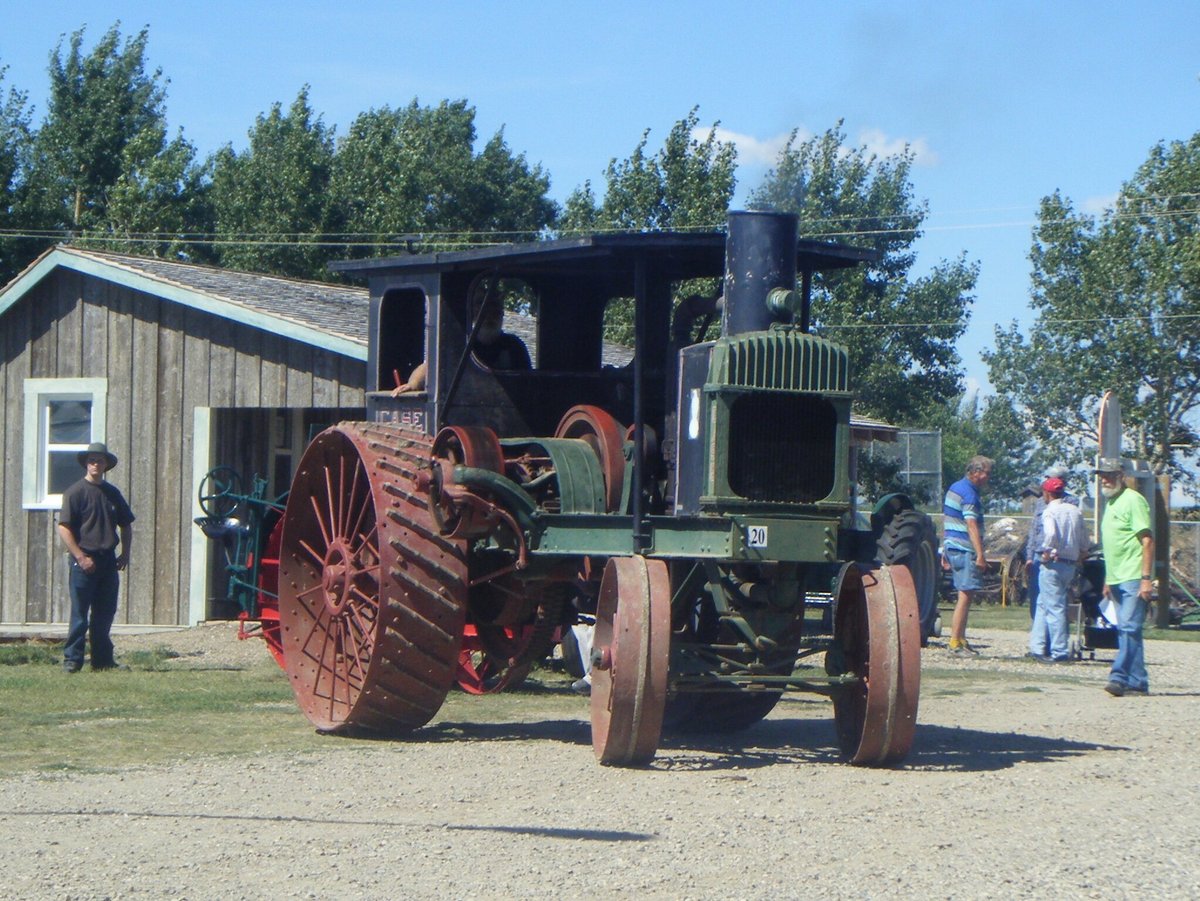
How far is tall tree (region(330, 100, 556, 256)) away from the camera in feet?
134

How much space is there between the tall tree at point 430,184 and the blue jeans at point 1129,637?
27.1 meters

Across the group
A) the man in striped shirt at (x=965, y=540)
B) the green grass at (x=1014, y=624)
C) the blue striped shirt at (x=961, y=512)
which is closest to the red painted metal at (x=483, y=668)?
the man in striped shirt at (x=965, y=540)

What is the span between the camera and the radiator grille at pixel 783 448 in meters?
8.33

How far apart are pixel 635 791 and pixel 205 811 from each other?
6.21 ft

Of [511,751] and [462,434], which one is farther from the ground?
[462,434]

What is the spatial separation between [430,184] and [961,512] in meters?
31.0

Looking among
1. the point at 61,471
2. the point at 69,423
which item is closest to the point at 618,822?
the point at 61,471

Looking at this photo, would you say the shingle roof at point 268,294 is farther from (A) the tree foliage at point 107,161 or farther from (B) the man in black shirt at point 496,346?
(A) the tree foliage at point 107,161

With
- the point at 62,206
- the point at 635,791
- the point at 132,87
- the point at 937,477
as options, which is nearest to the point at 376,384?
the point at 635,791

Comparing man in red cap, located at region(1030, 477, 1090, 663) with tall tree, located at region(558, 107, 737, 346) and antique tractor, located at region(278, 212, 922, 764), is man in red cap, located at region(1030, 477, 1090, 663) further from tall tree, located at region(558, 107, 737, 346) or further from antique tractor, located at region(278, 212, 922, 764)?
tall tree, located at region(558, 107, 737, 346)

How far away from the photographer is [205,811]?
22.6ft

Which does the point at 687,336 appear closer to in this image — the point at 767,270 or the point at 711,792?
the point at 767,270

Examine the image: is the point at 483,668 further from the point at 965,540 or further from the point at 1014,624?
the point at 1014,624

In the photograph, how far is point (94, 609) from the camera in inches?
516
